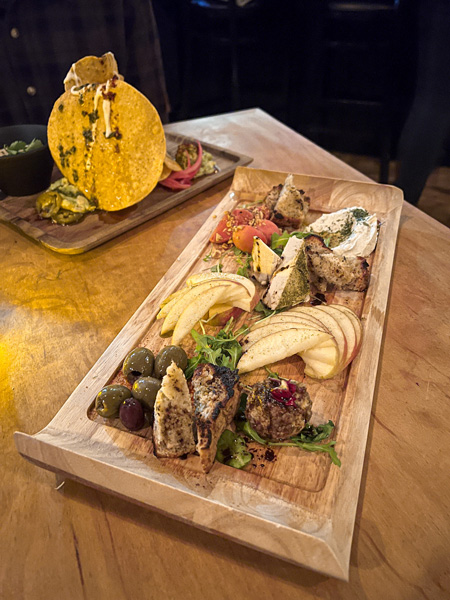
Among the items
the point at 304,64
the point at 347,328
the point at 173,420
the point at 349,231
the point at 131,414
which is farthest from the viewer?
the point at 304,64

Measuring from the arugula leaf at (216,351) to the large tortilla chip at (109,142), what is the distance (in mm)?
1195

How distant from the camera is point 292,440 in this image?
1.38m

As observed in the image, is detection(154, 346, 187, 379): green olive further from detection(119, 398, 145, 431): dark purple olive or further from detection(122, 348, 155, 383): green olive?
detection(119, 398, 145, 431): dark purple olive

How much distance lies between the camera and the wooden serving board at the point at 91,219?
2.38 m

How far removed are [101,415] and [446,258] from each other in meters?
1.86

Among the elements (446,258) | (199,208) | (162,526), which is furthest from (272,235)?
(162,526)

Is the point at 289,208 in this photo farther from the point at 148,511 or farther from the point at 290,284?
the point at 148,511

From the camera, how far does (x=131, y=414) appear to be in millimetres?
1407

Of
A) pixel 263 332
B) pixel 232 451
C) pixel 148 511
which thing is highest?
pixel 263 332

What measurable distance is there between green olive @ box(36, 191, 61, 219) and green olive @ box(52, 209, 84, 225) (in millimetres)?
23

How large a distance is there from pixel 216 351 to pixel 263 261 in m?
0.60

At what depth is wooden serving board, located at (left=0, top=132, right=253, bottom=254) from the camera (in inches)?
93.7

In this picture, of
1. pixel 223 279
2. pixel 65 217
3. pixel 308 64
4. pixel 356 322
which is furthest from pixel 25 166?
pixel 308 64

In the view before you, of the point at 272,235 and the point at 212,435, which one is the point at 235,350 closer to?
the point at 212,435
